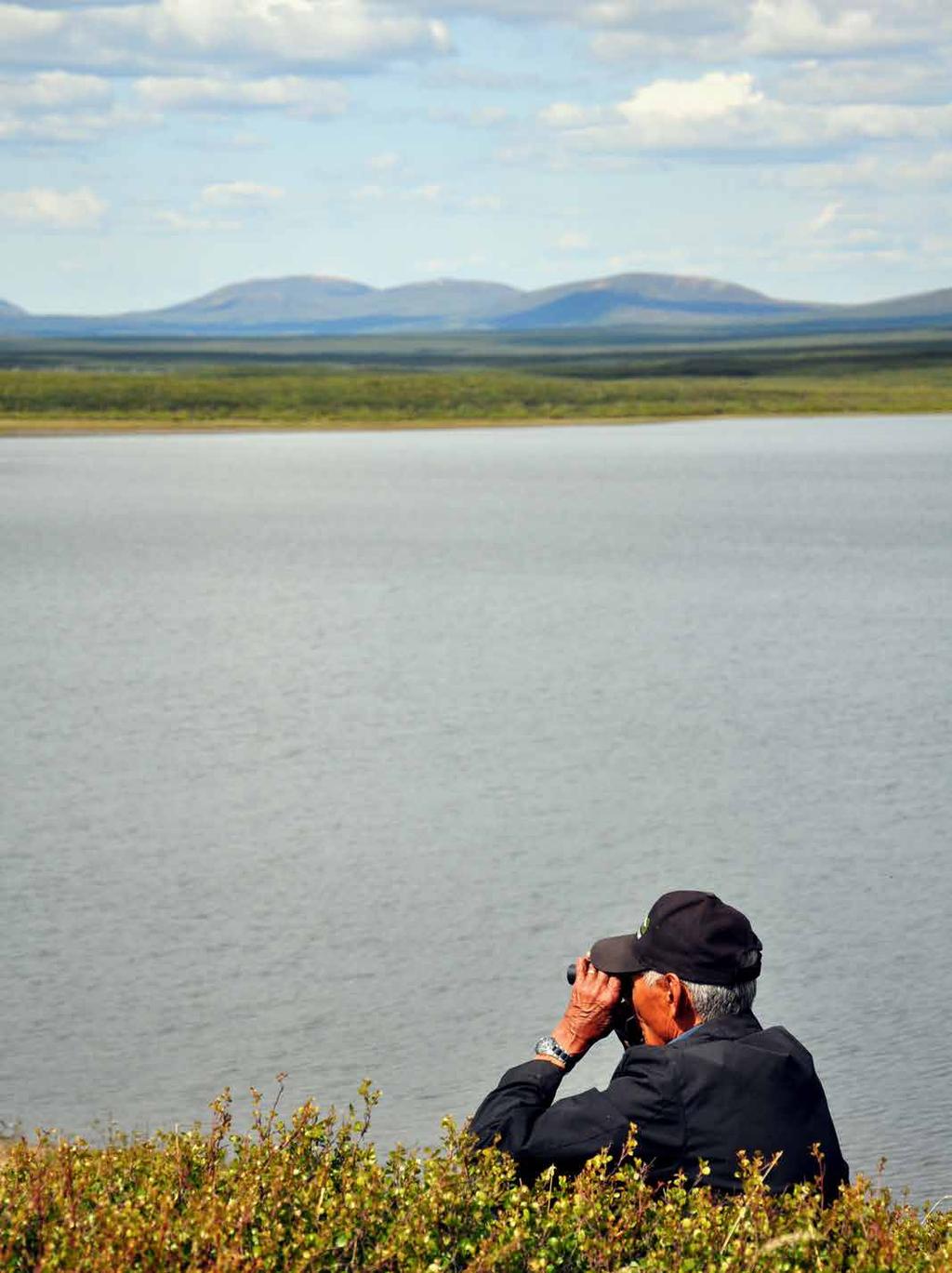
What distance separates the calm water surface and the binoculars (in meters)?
2.92

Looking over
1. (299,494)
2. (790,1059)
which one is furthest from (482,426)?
(790,1059)

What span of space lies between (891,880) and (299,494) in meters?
36.7

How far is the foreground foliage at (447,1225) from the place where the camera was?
13.4ft

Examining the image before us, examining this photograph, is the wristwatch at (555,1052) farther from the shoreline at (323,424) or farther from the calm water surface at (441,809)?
the shoreline at (323,424)

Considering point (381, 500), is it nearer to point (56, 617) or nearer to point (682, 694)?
point (56, 617)

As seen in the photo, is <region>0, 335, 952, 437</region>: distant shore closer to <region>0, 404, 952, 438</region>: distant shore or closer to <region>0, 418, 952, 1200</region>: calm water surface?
<region>0, 404, 952, 438</region>: distant shore

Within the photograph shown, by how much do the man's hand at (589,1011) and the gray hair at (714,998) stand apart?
116mm

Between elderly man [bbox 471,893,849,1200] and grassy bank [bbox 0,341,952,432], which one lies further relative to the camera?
grassy bank [bbox 0,341,952,432]

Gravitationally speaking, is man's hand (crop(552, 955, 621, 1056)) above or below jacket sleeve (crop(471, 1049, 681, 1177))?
above

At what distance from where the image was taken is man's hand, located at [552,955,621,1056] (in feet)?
14.7

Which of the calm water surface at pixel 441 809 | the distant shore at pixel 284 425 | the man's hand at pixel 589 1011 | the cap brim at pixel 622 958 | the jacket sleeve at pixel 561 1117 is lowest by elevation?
the calm water surface at pixel 441 809

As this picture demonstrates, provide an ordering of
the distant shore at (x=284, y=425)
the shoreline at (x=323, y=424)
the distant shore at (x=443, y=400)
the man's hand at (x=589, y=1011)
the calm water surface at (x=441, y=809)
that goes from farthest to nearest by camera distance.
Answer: the distant shore at (x=443, y=400) < the shoreline at (x=323, y=424) < the distant shore at (x=284, y=425) < the calm water surface at (x=441, y=809) < the man's hand at (x=589, y=1011)

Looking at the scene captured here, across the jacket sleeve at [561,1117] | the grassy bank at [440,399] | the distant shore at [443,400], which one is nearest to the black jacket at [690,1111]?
the jacket sleeve at [561,1117]

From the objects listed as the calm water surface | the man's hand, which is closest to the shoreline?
the calm water surface
